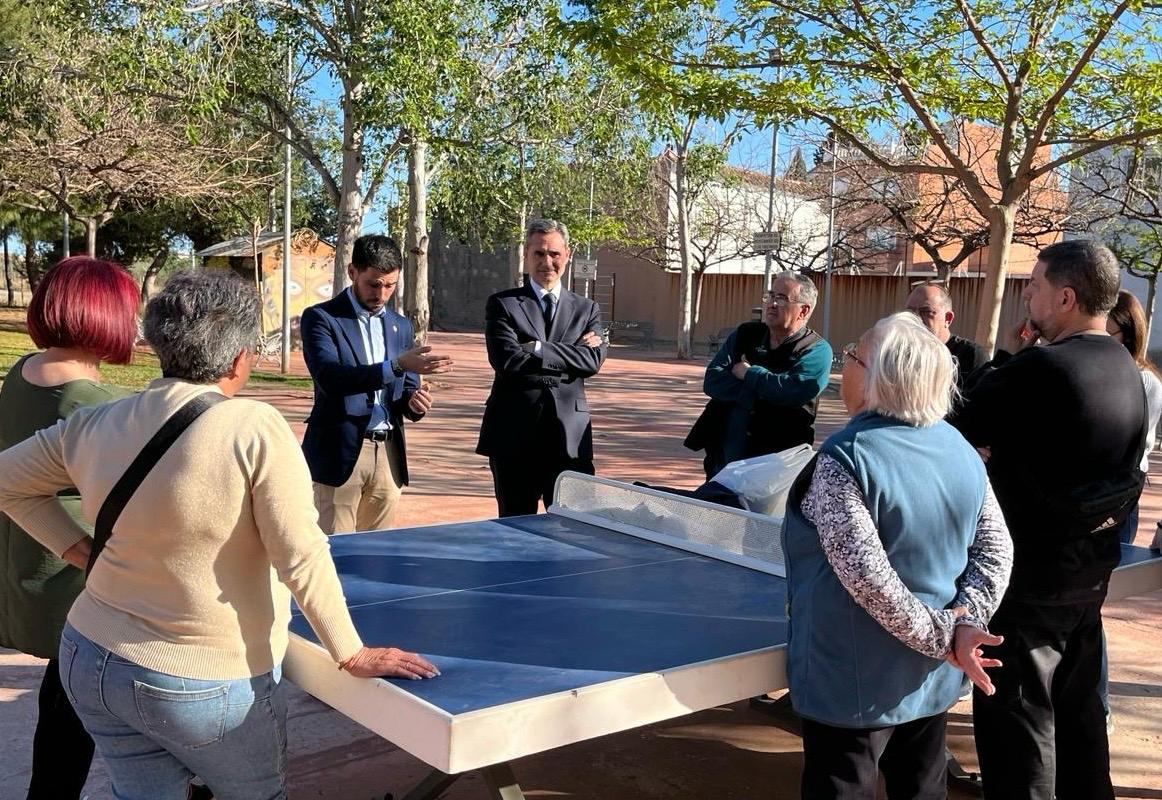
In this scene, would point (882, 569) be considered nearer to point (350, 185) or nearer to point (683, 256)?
point (350, 185)

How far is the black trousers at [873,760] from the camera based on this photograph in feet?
9.29

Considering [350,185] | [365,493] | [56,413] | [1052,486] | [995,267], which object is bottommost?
[365,493]

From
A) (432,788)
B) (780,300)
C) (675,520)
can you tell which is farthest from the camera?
(780,300)

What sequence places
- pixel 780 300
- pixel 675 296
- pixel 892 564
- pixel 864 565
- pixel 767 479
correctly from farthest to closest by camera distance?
pixel 675 296 → pixel 780 300 → pixel 767 479 → pixel 892 564 → pixel 864 565

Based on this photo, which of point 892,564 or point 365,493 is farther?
point 365,493

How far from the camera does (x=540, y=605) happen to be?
3.25 meters

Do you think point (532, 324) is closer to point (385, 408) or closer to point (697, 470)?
point (385, 408)

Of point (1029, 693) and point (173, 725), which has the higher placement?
point (173, 725)

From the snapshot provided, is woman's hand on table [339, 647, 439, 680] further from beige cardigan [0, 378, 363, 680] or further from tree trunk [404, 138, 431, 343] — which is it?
tree trunk [404, 138, 431, 343]

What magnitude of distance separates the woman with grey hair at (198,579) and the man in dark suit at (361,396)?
236cm

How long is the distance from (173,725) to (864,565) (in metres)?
1.55

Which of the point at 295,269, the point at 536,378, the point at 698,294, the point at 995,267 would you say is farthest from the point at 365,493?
the point at 698,294

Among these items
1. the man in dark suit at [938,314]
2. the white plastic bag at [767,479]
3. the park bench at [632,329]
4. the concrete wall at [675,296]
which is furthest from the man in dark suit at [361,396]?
the park bench at [632,329]

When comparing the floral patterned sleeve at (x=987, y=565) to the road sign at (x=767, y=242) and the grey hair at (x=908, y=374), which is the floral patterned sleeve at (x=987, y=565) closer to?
the grey hair at (x=908, y=374)
